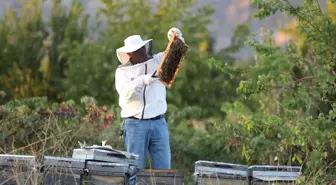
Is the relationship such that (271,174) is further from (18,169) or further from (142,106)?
(18,169)

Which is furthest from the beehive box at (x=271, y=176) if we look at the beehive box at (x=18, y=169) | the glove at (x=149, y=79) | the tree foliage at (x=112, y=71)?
the tree foliage at (x=112, y=71)

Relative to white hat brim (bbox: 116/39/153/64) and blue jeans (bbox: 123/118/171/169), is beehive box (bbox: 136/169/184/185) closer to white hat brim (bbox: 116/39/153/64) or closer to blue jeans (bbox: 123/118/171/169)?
blue jeans (bbox: 123/118/171/169)

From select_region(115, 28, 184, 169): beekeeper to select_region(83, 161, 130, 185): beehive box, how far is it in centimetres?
110

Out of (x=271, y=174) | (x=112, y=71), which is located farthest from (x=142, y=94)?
(x=112, y=71)

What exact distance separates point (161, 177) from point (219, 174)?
597 mm

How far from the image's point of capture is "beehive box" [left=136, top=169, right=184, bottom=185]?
7426 millimetres

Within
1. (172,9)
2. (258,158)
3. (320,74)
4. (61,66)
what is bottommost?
(258,158)

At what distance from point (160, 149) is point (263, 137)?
3235mm

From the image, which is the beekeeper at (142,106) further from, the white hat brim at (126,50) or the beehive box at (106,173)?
the beehive box at (106,173)

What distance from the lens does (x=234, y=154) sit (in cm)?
1245

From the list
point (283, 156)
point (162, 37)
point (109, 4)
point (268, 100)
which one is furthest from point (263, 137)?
point (109, 4)

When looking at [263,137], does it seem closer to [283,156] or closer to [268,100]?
[283,156]

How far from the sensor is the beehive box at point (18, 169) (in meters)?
7.34

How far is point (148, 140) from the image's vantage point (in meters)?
8.62
